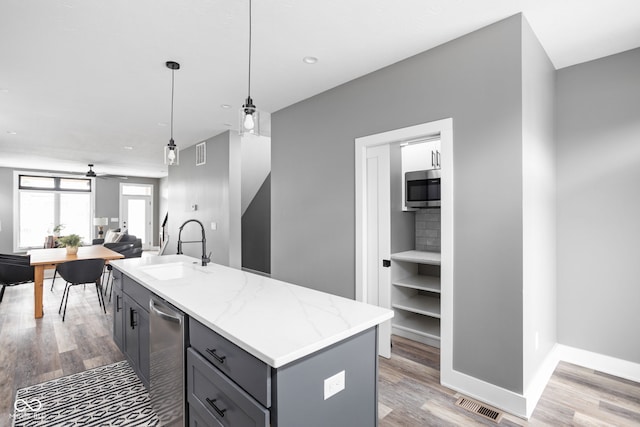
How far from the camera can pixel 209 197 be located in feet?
19.5

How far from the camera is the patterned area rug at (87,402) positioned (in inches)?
82.8

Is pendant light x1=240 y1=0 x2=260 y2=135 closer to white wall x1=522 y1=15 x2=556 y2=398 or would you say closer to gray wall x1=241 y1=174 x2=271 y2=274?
white wall x1=522 y1=15 x2=556 y2=398

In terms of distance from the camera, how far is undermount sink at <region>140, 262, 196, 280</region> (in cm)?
255

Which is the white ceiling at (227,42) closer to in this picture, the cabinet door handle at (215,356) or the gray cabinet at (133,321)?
the gray cabinet at (133,321)

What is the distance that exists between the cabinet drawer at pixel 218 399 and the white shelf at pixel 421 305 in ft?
7.60

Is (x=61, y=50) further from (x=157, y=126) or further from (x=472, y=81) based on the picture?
(x=472, y=81)

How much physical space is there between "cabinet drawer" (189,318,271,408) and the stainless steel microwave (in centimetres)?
254

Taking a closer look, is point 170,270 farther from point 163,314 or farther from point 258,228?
point 258,228

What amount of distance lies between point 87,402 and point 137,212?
11086 mm

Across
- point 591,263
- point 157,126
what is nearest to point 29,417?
point 157,126

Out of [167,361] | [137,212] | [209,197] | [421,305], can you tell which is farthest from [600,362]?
[137,212]

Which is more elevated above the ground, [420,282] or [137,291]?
[137,291]

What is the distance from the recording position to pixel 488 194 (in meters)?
2.29

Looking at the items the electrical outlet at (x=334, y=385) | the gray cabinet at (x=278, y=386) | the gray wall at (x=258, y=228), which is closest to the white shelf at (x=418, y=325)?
the gray cabinet at (x=278, y=386)
